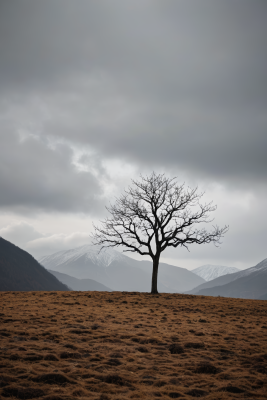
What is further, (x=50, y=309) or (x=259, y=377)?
(x=50, y=309)

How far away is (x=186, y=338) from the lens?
11.6 meters

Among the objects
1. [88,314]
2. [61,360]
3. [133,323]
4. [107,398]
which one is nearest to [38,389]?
[107,398]

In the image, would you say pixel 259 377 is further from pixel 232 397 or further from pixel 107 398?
pixel 107 398

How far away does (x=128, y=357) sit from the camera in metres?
8.84

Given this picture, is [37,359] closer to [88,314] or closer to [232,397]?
[232,397]

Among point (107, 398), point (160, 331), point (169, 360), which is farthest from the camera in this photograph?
point (160, 331)

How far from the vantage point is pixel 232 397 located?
20.5 feet

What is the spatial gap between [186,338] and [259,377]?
→ 4.39 m

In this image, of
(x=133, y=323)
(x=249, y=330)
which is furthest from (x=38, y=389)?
(x=249, y=330)

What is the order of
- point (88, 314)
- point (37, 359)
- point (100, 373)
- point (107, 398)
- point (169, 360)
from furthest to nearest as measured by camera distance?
point (88, 314)
point (169, 360)
point (37, 359)
point (100, 373)
point (107, 398)

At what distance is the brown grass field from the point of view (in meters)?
6.48

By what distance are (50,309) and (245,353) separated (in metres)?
12.2

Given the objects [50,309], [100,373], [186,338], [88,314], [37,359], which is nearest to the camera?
[100,373]

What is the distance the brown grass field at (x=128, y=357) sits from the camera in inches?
255
